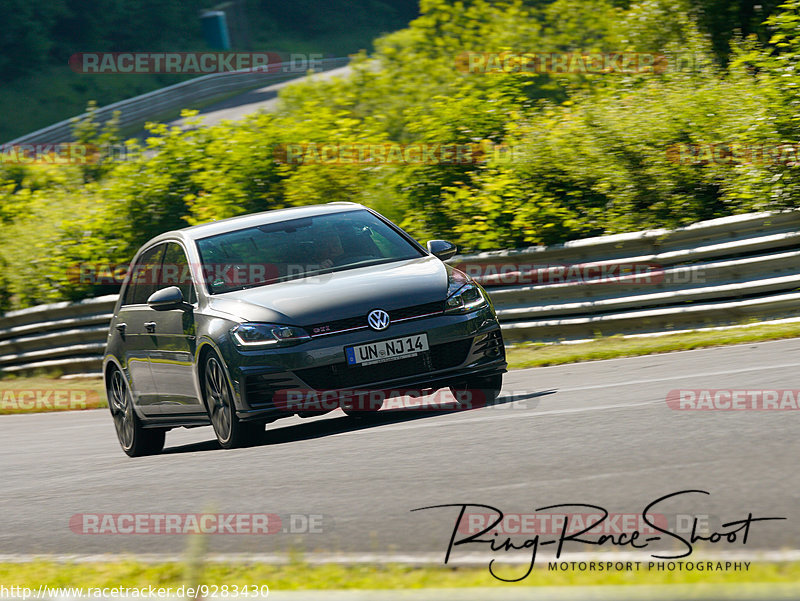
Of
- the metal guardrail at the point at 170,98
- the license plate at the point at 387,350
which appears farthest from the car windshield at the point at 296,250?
the metal guardrail at the point at 170,98

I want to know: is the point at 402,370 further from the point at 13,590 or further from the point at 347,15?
the point at 347,15

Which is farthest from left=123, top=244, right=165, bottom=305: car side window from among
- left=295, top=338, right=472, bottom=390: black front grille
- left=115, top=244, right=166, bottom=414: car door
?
left=295, top=338, right=472, bottom=390: black front grille

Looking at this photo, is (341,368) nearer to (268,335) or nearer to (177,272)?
Result: (268,335)

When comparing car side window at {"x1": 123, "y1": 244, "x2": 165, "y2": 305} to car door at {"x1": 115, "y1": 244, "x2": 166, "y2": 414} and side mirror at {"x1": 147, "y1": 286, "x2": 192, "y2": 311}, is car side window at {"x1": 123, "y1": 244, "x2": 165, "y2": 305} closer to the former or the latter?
car door at {"x1": 115, "y1": 244, "x2": 166, "y2": 414}

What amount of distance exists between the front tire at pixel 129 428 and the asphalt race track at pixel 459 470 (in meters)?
0.18

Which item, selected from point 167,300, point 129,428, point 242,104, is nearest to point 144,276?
point 129,428

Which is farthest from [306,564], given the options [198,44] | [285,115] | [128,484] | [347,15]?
[347,15]

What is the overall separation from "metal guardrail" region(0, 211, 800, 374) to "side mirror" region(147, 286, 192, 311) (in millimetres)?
5059

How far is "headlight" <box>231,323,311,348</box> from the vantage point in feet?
25.9

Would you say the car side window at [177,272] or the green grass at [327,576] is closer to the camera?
the green grass at [327,576]

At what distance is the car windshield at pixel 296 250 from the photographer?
8820 millimetres

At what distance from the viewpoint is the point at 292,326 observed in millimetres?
7926

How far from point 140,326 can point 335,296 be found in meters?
2.18

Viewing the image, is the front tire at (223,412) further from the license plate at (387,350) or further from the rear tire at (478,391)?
the rear tire at (478,391)
